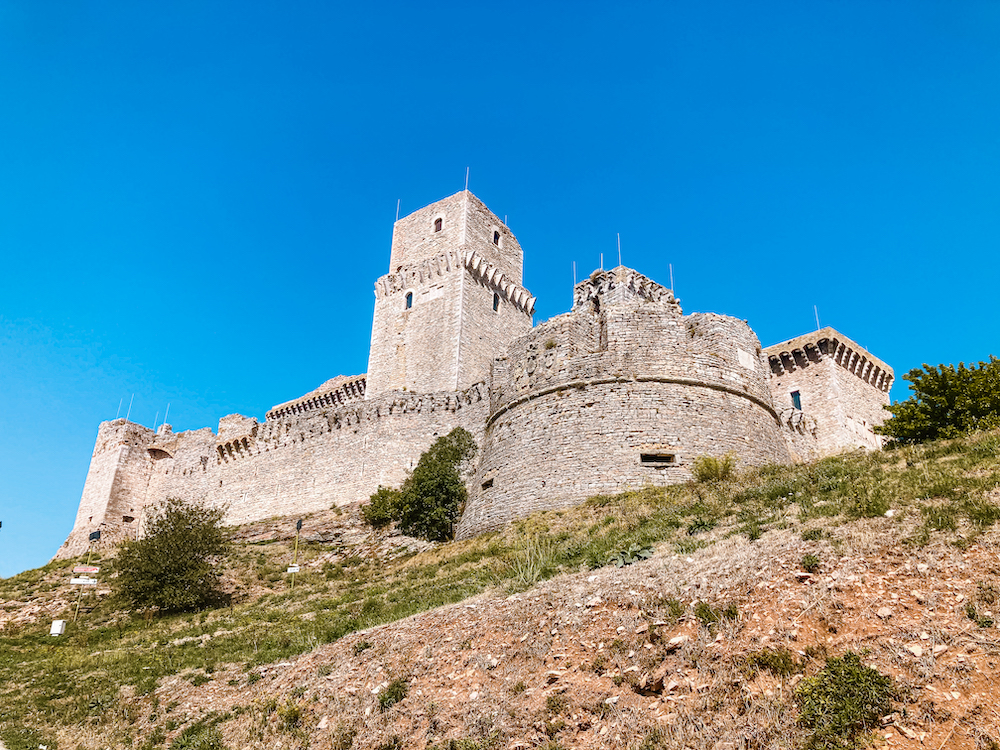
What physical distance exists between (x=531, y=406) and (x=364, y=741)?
12.4m

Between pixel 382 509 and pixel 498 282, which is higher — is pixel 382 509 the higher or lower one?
the lower one

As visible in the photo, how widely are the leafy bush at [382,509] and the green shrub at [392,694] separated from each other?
15.3m

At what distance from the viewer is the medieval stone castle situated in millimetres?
17906

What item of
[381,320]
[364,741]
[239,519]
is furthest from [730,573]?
[381,320]

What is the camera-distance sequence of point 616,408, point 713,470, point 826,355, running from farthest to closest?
point 826,355 < point 616,408 < point 713,470

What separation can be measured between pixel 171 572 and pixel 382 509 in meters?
7.02

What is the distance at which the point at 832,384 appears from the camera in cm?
2930

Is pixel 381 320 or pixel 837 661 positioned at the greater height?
pixel 381 320

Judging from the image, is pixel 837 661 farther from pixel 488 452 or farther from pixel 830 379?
pixel 830 379

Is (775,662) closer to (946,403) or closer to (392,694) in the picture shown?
(392,694)

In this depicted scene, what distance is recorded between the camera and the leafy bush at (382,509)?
23.3 m

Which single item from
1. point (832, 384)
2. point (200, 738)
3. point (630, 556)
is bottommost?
point (200, 738)

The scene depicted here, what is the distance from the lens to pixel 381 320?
36719 mm

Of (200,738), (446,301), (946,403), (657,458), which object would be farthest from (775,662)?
(446,301)
